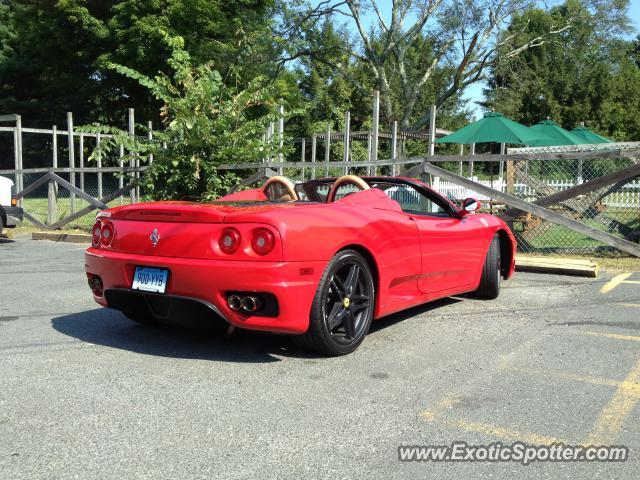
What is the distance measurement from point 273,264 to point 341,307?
65 centimetres

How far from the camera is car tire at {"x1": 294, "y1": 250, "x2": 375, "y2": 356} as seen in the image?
3.86 metres

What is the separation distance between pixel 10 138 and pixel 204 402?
37721mm

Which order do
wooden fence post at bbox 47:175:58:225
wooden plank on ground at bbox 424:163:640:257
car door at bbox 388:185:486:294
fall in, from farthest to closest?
1. wooden fence post at bbox 47:175:58:225
2. wooden plank on ground at bbox 424:163:640:257
3. car door at bbox 388:185:486:294

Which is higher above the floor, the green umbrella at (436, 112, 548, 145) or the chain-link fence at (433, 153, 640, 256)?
the green umbrella at (436, 112, 548, 145)

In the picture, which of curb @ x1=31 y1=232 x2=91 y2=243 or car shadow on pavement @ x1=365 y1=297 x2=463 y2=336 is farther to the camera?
curb @ x1=31 y1=232 x2=91 y2=243

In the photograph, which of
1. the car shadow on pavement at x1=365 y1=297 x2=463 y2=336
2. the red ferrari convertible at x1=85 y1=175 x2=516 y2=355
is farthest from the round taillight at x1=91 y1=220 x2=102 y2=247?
the car shadow on pavement at x1=365 y1=297 x2=463 y2=336

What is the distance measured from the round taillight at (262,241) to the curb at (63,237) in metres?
8.76

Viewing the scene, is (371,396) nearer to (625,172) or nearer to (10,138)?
(625,172)

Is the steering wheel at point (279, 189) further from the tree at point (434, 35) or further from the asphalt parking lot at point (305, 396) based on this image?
the tree at point (434, 35)

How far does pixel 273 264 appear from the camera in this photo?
12.0 feet

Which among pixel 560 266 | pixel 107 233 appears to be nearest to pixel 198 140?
pixel 560 266

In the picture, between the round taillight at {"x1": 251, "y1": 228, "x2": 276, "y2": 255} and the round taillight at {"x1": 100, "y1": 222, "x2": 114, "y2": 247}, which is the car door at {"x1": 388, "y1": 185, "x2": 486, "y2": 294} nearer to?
the round taillight at {"x1": 251, "y1": 228, "x2": 276, "y2": 255}

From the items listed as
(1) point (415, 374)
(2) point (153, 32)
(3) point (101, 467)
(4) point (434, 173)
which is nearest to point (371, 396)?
(1) point (415, 374)

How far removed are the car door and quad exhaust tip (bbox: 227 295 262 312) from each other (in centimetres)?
165
